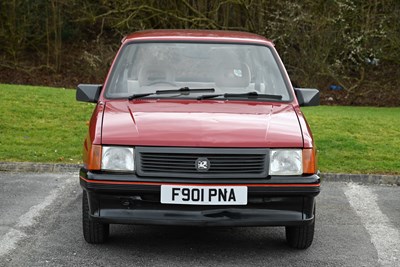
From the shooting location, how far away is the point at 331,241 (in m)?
6.89

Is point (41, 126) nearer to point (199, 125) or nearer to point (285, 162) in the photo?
point (199, 125)

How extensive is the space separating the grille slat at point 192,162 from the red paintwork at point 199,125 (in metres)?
0.05

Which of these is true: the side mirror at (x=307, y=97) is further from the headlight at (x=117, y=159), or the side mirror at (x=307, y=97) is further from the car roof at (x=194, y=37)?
the headlight at (x=117, y=159)

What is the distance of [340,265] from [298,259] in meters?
0.32

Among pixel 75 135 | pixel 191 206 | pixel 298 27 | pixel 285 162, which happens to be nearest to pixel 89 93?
pixel 191 206

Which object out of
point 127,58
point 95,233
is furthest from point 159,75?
point 95,233

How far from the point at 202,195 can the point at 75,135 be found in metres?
7.63

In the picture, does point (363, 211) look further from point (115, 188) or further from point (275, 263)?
point (115, 188)

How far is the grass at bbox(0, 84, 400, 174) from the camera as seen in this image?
11.2 meters

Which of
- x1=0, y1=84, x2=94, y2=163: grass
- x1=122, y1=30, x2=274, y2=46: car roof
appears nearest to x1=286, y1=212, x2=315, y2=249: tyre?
x1=122, y1=30, x2=274, y2=46: car roof

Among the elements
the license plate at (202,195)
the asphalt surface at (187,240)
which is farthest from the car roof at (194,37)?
the license plate at (202,195)

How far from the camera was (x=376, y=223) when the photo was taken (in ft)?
25.2

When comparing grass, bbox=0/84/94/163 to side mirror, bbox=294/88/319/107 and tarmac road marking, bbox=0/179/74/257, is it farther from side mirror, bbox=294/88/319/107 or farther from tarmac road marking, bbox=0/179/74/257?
side mirror, bbox=294/88/319/107

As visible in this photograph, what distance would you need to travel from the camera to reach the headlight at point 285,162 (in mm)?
5953
